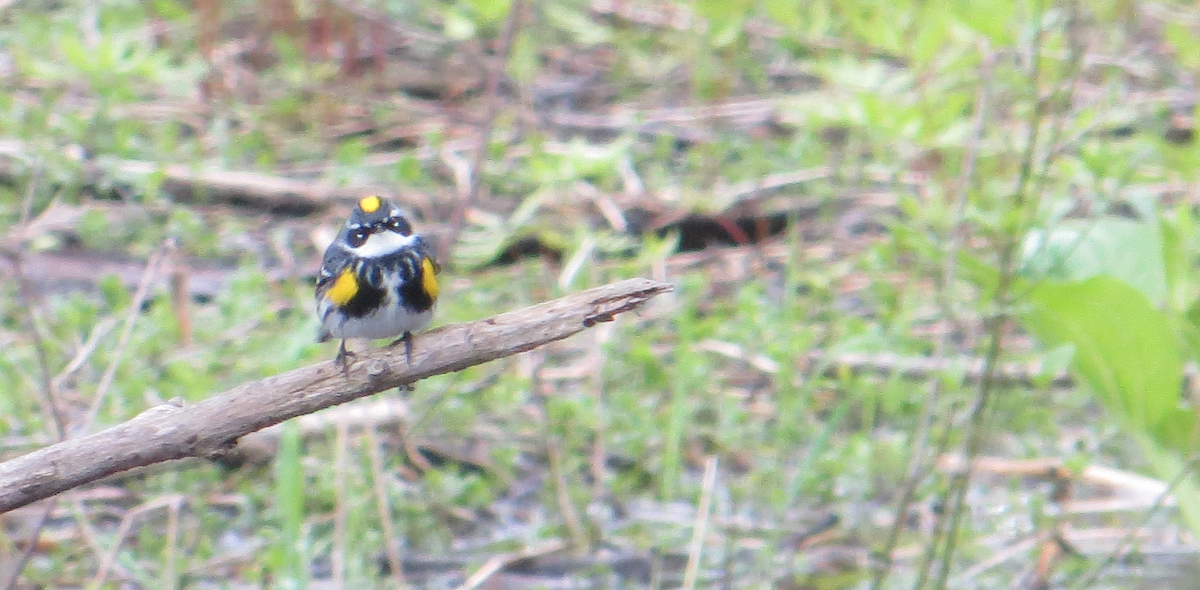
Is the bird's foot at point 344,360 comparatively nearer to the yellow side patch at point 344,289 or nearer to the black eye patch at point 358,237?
the yellow side patch at point 344,289

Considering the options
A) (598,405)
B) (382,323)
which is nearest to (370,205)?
(382,323)

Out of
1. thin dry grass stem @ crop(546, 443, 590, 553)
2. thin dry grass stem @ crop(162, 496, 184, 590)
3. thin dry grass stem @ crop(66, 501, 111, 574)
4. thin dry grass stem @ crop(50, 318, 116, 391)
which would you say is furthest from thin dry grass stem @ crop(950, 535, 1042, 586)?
thin dry grass stem @ crop(50, 318, 116, 391)

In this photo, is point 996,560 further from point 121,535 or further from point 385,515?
point 121,535

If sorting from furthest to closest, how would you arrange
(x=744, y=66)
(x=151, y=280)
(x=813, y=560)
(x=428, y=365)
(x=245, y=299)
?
(x=744, y=66), (x=245, y=299), (x=813, y=560), (x=151, y=280), (x=428, y=365)

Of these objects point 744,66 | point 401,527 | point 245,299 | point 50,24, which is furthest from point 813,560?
point 50,24

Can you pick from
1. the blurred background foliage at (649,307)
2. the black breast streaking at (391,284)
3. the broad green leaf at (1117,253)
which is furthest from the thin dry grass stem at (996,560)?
the black breast streaking at (391,284)

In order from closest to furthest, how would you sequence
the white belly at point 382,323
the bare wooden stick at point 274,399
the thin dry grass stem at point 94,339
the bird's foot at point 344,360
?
the bare wooden stick at point 274,399 < the bird's foot at point 344,360 < the white belly at point 382,323 < the thin dry grass stem at point 94,339

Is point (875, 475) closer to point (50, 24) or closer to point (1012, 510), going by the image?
point (1012, 510)
